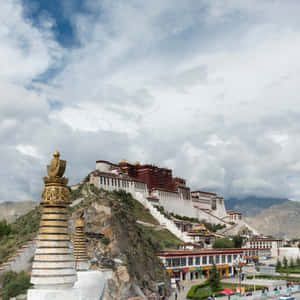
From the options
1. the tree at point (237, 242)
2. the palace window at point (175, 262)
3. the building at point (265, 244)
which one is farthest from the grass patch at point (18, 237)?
the building at point (265, 244)

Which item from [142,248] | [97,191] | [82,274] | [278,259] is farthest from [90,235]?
[278,259]

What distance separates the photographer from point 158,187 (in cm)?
9725

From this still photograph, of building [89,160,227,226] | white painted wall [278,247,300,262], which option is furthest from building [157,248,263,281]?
building [89,160,227,226]

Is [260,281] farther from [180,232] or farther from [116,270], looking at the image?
[116,270]

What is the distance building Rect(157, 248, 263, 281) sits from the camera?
2213 inches

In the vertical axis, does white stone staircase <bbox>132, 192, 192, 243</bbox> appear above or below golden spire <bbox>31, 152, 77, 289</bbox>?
above

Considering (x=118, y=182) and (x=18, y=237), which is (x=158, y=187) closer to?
(x=118, y=182)

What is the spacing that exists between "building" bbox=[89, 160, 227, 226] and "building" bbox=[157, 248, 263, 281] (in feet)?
81.6

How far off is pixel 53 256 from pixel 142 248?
1520 inches

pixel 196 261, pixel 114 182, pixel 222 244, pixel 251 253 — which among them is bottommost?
pixel 196 261

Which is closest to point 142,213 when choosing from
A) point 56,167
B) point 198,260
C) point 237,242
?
point 237,242

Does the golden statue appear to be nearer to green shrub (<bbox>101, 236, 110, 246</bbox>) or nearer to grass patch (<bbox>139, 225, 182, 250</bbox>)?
green shrub (<bbox>101, 236, 110, 246</bbox>)

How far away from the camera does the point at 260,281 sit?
196 ft

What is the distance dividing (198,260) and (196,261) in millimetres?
595
